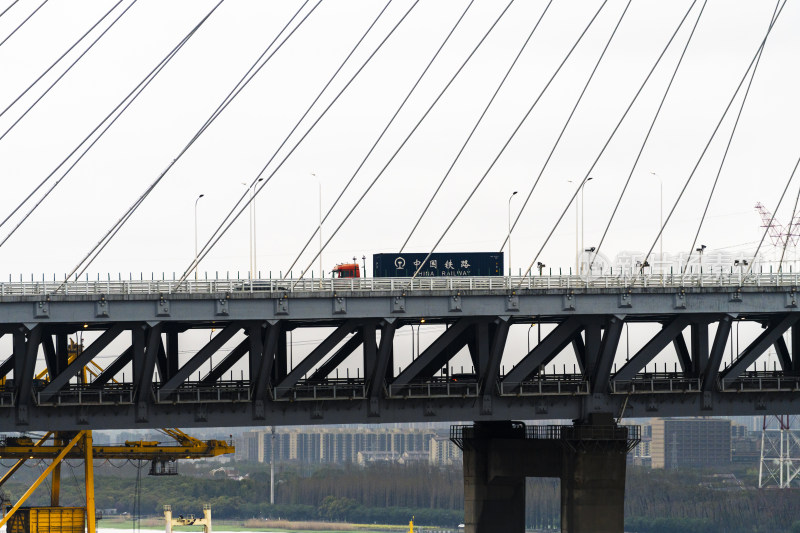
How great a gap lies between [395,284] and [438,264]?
38.4 ft

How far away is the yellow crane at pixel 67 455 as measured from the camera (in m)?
79.8

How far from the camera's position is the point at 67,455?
8412 centimetres

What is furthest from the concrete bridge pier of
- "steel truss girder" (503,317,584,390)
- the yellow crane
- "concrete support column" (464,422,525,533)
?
the yellow crane

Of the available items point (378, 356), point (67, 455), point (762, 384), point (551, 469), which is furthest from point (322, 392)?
point (762, 384)

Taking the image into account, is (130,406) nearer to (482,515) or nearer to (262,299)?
(262,299)

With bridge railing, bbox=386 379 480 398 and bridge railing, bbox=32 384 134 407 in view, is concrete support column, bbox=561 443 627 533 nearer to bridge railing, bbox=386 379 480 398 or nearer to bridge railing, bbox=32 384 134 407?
bridge railing, bbox=386 379 480 398

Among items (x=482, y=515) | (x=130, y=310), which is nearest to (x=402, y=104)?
(x=130, y=310)

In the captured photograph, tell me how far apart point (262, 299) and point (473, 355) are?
17.0 meters

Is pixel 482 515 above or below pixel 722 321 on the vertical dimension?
below

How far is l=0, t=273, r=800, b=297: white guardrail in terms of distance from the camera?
64.2 meters

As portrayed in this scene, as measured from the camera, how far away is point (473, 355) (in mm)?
76500

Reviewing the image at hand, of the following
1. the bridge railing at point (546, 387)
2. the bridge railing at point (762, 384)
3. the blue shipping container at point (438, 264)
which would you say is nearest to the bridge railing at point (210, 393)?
the bridge railing at point (546, 387)

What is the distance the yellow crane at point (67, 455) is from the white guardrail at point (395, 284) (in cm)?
1389

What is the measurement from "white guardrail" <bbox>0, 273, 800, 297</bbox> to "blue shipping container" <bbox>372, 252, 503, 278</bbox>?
1010cm
